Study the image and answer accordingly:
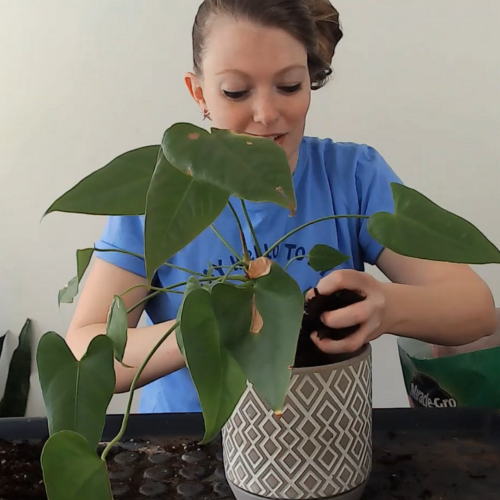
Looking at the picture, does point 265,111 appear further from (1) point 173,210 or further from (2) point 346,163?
(1) point 173,210

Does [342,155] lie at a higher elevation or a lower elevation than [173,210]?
higher

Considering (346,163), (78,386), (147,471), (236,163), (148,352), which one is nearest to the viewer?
(236,163)

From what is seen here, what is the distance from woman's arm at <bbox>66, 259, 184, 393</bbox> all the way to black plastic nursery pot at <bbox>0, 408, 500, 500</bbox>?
3.2 inches

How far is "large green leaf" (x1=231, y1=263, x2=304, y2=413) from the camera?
0.33m

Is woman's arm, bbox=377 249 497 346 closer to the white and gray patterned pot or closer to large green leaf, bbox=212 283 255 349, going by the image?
the white and gray patterned pot

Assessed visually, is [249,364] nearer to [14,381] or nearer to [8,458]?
[8,458]

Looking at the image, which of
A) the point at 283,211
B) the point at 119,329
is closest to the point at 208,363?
the point at 119,329

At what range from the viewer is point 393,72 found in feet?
4.65

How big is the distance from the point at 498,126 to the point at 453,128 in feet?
0.32

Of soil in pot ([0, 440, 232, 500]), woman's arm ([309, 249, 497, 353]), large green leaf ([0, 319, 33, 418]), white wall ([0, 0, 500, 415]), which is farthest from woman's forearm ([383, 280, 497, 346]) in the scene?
large green leaf ([0, 319, 33, 418])

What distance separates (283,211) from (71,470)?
0.64 metres

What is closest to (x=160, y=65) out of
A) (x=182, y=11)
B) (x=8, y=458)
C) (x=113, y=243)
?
(x=182, y=11)

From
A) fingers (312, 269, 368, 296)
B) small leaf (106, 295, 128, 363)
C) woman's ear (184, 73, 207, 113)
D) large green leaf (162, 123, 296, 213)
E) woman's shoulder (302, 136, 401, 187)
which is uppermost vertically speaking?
woman's ear (184, 73, 207, 113)

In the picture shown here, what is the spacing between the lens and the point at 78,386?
16.5 inches
